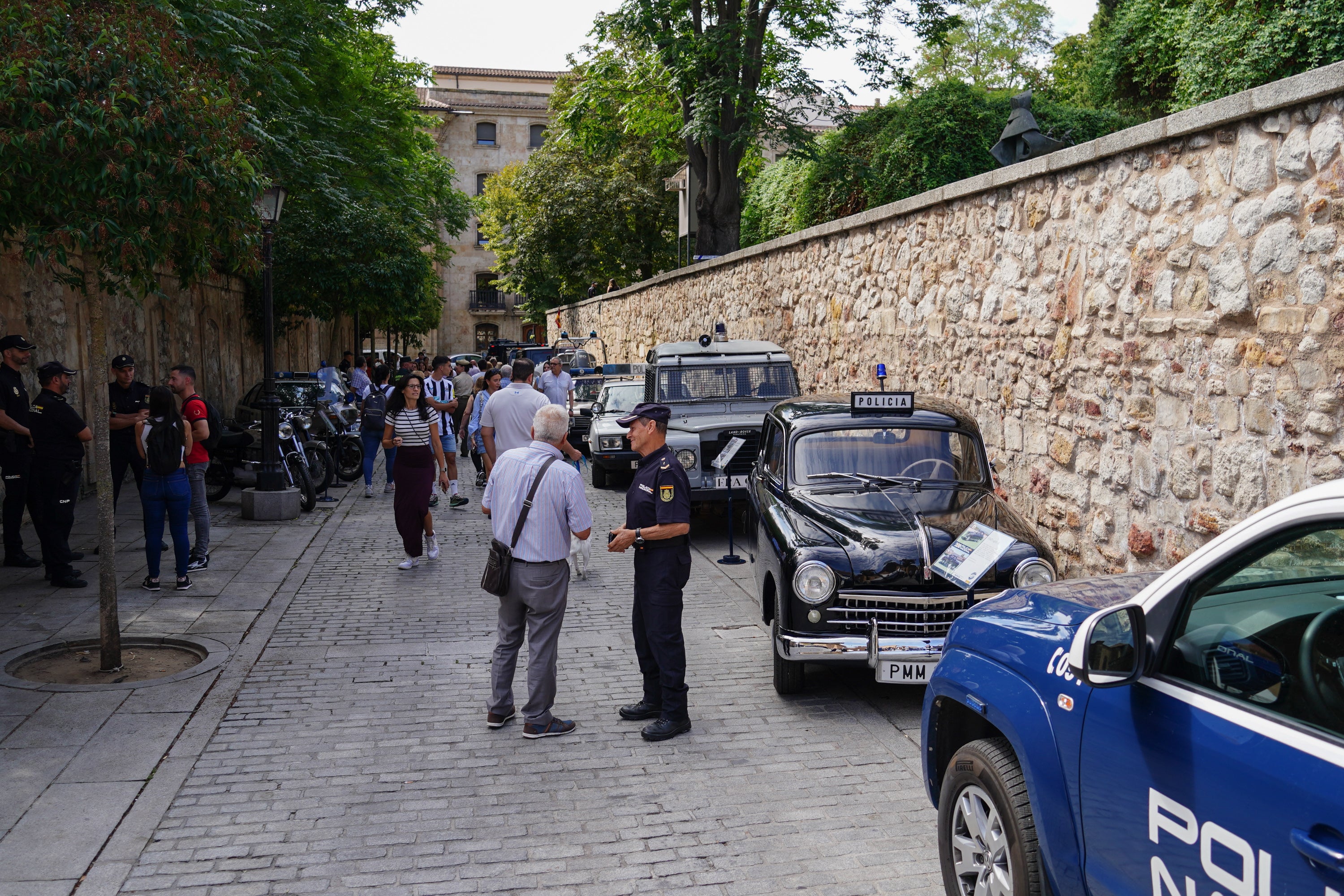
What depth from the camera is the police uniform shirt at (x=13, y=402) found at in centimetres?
918

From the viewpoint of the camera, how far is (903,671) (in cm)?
593

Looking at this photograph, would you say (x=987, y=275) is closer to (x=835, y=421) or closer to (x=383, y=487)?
(x=835, y=421)

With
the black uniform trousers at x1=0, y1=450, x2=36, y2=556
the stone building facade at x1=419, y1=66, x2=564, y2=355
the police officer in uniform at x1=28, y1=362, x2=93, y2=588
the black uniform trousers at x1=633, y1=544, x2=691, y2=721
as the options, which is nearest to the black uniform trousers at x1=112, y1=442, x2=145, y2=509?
the black uniform trousers at x1=0, y1=450, x2=36, y2=556

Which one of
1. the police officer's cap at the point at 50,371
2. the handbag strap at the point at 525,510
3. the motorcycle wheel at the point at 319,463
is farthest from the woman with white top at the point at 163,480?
the motorcycle wheel at the point at 319,463

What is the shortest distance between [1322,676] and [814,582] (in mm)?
3667

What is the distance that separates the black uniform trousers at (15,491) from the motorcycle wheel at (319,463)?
5007 millimetres

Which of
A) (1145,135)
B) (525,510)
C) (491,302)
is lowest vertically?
(525,510)

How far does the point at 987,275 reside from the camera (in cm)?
1030

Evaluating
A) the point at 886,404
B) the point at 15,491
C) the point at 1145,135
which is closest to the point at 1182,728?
the point at 886,404

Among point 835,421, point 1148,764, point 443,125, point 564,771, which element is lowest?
point 564,771

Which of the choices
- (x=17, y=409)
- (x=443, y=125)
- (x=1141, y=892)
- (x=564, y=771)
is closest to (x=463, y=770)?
(x=564, y=771)

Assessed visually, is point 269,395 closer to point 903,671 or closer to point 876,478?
point 876,478

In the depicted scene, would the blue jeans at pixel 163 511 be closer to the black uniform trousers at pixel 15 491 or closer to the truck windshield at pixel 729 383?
the black uniform trousers at pixel 15 491

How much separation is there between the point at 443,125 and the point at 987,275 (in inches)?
2600
